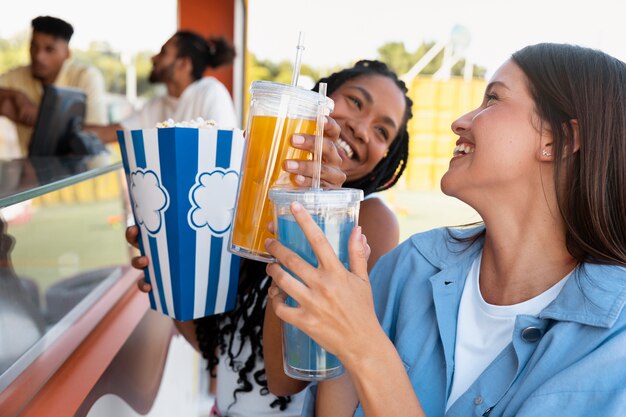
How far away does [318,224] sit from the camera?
867 millimetres

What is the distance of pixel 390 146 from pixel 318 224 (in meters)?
1.11

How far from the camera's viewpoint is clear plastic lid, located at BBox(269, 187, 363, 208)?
→ 33.7 inches

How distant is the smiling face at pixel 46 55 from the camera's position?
3174 mm

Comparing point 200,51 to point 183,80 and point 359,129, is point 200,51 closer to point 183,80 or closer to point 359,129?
point 183,80

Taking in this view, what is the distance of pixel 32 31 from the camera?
3.19m

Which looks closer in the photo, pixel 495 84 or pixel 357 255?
pixel 357 255

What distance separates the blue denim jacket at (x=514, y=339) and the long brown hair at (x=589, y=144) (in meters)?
0.08

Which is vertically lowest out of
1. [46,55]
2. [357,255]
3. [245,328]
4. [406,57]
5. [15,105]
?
[245,328]

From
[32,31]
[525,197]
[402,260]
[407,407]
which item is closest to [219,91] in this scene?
[32,31]

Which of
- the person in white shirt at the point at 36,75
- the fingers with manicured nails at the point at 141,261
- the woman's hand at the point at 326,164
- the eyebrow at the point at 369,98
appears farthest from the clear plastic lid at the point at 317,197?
the person in white shirt at the point at 36,75

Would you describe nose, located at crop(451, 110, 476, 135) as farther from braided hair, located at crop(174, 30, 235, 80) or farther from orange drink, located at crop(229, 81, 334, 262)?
braided hair, located at crop(174, 30, 235, 80)

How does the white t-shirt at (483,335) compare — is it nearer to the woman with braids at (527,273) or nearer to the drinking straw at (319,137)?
the woman with braids at (527,273)

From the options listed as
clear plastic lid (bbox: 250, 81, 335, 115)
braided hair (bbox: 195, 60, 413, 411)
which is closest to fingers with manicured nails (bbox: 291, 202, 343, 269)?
clear plastic lid (bbox: 250, 81, 335, 115)

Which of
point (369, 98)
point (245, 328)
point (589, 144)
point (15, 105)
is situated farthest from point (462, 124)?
point (15, 105)
